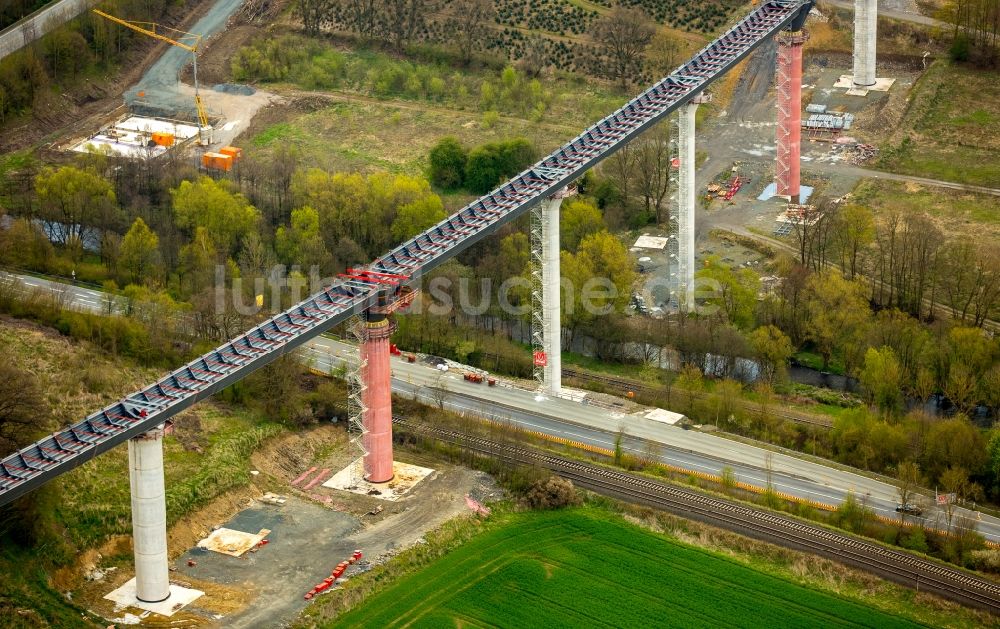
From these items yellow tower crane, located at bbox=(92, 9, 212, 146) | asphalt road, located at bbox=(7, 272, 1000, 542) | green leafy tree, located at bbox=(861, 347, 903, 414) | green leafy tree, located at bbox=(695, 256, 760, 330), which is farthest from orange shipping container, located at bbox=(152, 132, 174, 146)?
green leafy tree, located at bbox=(861, 347, 903, 414)

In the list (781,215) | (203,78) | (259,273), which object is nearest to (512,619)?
(259,273)

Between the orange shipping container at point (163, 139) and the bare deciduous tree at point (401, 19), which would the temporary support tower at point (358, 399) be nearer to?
the orange shipping container at point (163, 139)

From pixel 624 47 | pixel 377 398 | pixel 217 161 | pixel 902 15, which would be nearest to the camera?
pixel 377 398

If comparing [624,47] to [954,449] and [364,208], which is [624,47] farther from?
[954,449]

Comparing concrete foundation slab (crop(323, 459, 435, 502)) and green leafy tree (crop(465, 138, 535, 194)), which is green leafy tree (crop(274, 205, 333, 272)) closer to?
→ green leafy tree (crop(465, 138, 535, 194))

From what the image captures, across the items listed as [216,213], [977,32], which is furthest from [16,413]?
[977,32]

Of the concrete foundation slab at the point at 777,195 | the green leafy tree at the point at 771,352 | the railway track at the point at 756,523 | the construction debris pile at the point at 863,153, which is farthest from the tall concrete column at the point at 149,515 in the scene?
the construction debris pile at the point at 863,153

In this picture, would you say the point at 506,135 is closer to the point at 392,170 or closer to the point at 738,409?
the point at 392,170

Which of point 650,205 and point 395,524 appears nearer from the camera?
point 395,524
